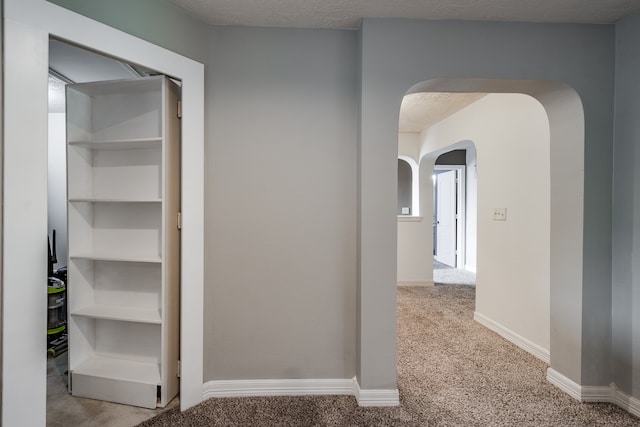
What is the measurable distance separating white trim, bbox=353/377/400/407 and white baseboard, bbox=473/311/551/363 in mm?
1475

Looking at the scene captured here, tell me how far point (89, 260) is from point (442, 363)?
8.86 ft

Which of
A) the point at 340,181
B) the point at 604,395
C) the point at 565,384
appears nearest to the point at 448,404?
the point at 565,384

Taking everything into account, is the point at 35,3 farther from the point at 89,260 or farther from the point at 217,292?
the point at 217,292

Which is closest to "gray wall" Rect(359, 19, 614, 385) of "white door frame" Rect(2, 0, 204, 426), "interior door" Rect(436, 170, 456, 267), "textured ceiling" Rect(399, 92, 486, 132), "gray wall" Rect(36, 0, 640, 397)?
"gray wall" Rect(36, 0, 640, 397)

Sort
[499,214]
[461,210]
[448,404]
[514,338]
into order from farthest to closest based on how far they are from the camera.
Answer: [461,210] → [499,214] → [514,338] → [448,404]

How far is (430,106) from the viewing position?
13.3 feet

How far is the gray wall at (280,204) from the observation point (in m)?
2.09

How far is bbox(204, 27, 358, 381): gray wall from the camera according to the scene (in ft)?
6.86

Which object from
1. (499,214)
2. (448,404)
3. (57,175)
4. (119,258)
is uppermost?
(57,175)

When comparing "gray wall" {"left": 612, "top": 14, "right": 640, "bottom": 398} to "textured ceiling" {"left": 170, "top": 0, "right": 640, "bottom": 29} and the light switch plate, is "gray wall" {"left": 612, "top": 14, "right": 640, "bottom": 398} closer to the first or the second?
"textured ceiling" {"left": 170, "top": 0, "right": 640, "bottom": 29}

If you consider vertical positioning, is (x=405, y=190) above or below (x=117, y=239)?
above

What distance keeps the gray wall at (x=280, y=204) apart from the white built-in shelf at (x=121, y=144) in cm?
33

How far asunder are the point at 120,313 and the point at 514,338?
10.7ft

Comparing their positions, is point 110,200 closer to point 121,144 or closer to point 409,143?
point 121,144
